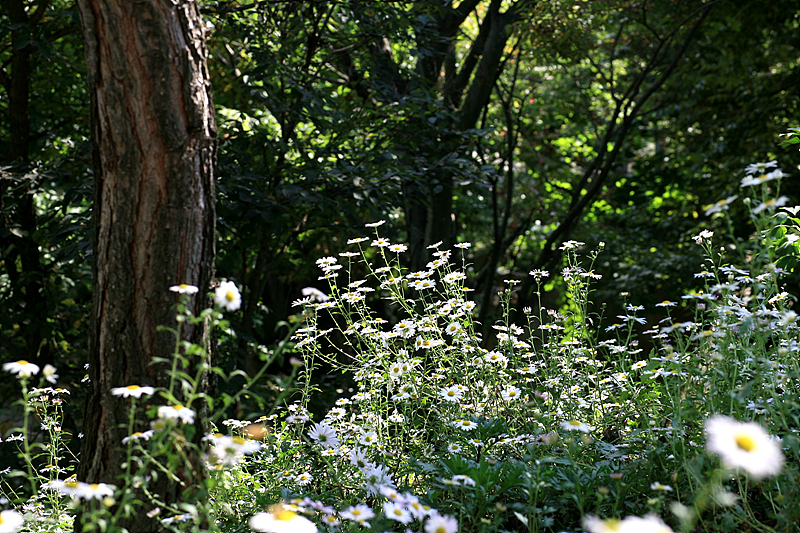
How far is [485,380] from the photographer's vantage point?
235 cm

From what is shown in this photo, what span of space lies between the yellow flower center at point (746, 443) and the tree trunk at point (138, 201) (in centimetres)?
130

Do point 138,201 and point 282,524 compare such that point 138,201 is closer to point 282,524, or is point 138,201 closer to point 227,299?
point 227,299

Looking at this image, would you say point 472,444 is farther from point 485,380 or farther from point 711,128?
point 711,128

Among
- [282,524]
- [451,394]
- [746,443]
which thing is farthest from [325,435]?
[746,443]

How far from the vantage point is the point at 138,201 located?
5.60ft

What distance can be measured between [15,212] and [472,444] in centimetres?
333

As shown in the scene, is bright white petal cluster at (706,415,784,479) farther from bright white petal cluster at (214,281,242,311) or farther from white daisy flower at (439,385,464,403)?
white daisy flower at (439,385,464,403)

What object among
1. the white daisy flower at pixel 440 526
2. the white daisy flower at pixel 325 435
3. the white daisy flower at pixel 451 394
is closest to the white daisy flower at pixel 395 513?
the white daisy flower at pixel 440 526

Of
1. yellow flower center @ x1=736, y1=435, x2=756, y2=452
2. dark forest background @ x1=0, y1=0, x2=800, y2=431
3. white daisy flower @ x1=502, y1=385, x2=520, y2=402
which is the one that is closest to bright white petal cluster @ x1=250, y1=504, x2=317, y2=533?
yellow flower center @ x1=736, y1=435, x2=756, y2=452

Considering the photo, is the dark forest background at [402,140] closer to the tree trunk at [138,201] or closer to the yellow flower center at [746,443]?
the tree trunk at [138,201]

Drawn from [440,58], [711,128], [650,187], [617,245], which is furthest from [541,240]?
[440,58]

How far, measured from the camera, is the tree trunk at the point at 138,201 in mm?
1673

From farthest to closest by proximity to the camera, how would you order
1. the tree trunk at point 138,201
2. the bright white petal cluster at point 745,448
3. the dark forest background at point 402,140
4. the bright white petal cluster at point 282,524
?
the dark forest background at point 402,140, the tree trunk at point 138,201, the bright white petal cluster at point 282,524, the bright white petal cluster at point 745,448

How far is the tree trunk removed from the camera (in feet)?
5.49
